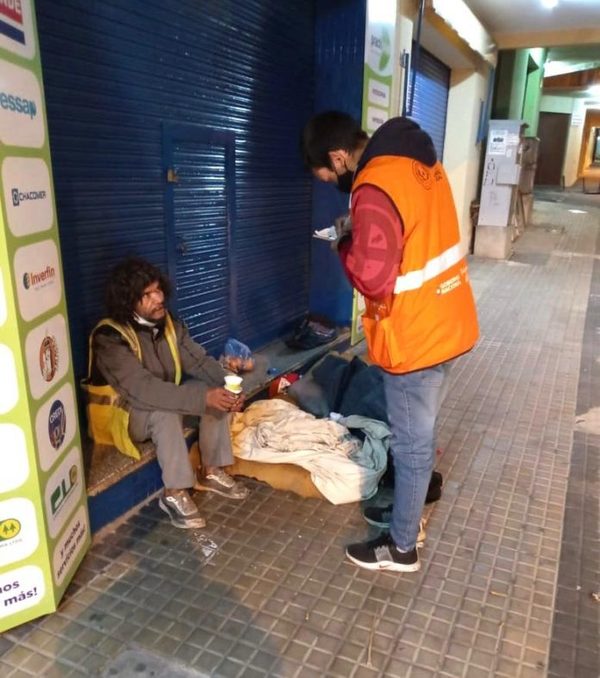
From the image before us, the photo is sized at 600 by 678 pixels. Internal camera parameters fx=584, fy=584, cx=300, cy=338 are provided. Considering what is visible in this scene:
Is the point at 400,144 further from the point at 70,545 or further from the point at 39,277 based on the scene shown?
the point at 70,545

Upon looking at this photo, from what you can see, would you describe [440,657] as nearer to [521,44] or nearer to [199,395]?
[199,395]

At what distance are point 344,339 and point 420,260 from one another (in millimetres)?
2673

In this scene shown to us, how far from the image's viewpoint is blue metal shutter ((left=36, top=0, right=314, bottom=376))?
96.3 inches

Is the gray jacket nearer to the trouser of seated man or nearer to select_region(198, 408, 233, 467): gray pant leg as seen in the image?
the trouser of seated man

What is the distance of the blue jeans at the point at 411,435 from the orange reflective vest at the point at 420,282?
77mm

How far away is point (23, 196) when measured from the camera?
167 centimetres

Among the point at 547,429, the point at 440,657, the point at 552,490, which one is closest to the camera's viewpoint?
the point at 440,657

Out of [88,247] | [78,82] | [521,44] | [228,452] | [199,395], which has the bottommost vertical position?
Result: [228,452]

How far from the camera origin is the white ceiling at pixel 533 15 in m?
7.07

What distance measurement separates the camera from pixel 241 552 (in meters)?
2.35

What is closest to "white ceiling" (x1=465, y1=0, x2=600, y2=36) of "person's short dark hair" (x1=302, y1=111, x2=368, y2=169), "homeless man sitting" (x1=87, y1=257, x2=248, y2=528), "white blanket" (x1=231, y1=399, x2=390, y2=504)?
"person's short dark hair" (x1=302, y1=111, x2=368, y2=169)

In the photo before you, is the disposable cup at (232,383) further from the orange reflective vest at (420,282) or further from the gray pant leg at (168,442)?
the orange reflective vest at (420,282)

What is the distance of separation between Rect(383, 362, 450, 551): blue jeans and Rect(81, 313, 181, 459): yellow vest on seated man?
1051 mm

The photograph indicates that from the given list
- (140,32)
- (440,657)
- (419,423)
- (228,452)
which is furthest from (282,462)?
(140,32)
